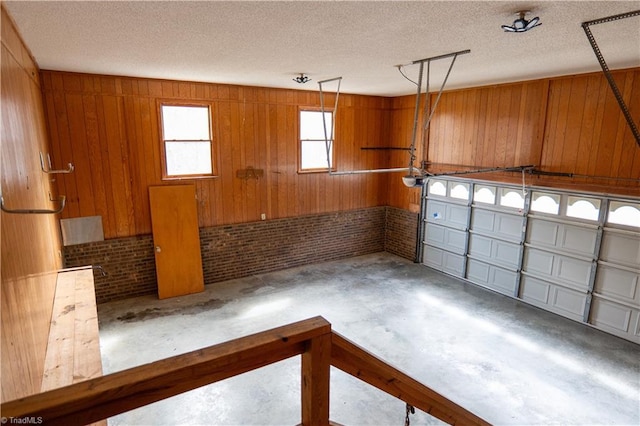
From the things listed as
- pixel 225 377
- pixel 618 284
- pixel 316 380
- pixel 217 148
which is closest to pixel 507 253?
pixel 618 284

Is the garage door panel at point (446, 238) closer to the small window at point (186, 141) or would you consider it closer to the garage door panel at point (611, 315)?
the garage door panel at point (611, 315)

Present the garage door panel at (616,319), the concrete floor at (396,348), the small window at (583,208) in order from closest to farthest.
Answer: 1. the concrete floor at (396,348)
2. the garage door panel at (616,319)
3. the small window at (583,208)

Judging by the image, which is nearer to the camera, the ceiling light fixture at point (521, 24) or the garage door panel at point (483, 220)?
the ceiling light fixture at point (521, 24)

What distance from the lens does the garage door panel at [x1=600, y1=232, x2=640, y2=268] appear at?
4.77 metres

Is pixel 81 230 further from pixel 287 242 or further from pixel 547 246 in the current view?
pixel 547 246

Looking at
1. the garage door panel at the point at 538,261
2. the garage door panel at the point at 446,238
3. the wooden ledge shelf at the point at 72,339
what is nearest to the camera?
the wooden ledge shelf at the point at 72,339

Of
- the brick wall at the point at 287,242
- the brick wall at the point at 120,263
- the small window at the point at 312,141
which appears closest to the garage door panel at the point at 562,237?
the brick wall at the point at 287,242

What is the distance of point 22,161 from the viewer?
2.51 metres

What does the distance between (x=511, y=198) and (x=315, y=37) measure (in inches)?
177

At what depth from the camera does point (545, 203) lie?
5.70 metres

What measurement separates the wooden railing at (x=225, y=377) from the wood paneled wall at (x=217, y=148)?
18.4 feet

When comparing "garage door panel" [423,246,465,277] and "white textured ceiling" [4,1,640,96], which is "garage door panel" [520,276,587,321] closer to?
"garage door panel" [423,246,465,277]

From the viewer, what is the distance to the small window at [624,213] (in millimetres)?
4742

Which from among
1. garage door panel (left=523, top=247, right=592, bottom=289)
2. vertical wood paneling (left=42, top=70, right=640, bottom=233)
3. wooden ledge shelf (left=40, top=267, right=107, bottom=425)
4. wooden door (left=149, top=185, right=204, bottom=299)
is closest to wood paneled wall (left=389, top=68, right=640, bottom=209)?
vertical wood paneling (left=42, top=70, right=640, bottom=233)
